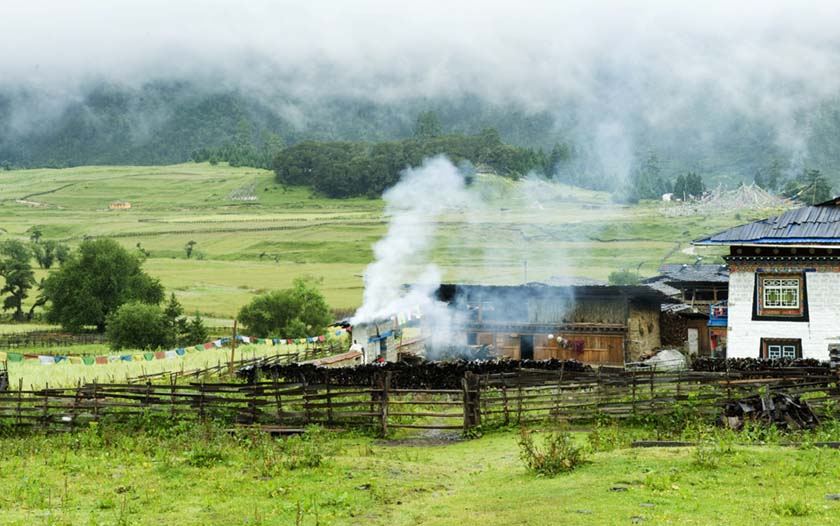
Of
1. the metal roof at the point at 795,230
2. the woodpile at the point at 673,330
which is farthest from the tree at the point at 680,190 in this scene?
the metal roof at the point at 795,230

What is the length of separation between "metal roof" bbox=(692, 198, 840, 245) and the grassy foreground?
73.7 feet

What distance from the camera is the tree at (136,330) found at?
75.4m

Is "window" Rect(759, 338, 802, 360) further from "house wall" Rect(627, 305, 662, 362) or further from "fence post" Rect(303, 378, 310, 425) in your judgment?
"fence post" Rect(303, 378, 310, 425)

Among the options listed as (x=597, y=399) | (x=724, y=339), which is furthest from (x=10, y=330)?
(x=597, y=399)

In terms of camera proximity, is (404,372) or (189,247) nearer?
(404,372)

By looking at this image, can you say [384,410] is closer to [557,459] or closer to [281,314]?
[557,459]

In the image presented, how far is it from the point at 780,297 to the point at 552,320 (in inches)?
481

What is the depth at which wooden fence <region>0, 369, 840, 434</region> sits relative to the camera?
26.5 metres

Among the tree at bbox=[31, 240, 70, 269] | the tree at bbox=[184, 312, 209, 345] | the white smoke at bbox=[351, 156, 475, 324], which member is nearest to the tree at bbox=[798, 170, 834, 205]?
the white smoke at bbox=[351, 156, 475, 324]

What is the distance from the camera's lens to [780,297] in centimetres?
4284

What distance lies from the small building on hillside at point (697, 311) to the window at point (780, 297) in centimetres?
606

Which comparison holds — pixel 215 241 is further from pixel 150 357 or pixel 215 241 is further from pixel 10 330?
pixel 150 357

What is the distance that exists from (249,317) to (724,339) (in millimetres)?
40995

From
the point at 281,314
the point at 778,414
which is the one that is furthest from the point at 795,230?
the point at 281,314
